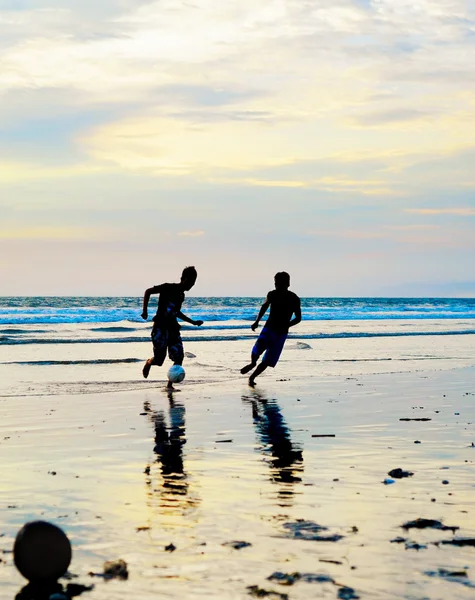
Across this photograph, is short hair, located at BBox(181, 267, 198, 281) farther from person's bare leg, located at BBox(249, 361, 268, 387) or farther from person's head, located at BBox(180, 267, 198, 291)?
person's bare leg, located at BBox(249, 361, 268, 387)

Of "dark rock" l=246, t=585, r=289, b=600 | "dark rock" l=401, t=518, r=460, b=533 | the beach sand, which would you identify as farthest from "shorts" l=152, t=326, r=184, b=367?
"dark rock" l=246, t=585, r=289, b=600

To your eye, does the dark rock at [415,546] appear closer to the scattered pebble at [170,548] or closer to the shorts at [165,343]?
the scattered pebble at [170,548]

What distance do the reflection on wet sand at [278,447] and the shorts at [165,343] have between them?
8.38 feet

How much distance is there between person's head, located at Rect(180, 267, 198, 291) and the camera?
14.3 m

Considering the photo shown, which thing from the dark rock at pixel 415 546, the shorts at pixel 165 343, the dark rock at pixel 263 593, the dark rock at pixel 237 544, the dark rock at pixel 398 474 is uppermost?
the shorts at pixel 165 343

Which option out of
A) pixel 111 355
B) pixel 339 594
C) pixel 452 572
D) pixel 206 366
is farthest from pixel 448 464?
pixel 111 355

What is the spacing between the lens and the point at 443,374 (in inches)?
681

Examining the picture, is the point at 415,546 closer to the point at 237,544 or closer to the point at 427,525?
the point at 427,525

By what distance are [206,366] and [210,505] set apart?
13.4m

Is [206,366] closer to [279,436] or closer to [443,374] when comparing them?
[443,374]

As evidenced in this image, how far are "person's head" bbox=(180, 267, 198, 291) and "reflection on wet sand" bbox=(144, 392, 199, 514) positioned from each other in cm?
354

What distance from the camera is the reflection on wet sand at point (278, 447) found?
683cm

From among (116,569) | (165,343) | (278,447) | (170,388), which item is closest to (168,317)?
(165,343)

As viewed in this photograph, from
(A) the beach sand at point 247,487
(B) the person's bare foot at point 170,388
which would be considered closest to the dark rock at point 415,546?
(A) the beach sand at point 247,487
